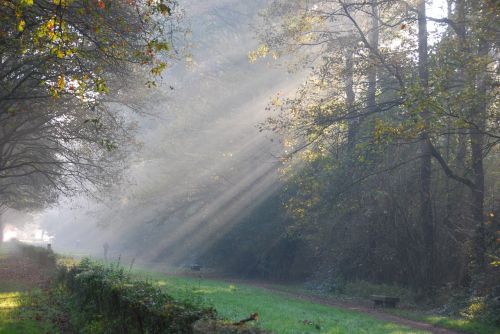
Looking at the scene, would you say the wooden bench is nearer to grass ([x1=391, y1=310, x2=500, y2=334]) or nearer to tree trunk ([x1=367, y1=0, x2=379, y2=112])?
grass ([x1=391, y1=310, x2=500, y2=334])

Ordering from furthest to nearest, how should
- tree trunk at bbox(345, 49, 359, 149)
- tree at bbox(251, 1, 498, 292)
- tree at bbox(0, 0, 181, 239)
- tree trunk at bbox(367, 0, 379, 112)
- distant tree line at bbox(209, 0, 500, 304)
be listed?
1. tree trunk at bbox(345, 49, 359, 149)
2. tree trunk at bbox(367, 0, 379, 112)
3. tree at bbox(251, 1, 498, 292)
4. distant tree line at bbox(209, 0, 500, 304)
5. tree at bbox(0, 0, 181, 239)

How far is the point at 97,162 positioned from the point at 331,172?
1300cm

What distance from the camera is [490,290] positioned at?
17.9 meters

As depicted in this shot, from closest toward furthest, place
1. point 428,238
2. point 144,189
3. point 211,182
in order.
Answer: point 428,238 → point 211,182 → point 144,189

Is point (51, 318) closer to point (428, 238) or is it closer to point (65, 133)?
point (65, 133)

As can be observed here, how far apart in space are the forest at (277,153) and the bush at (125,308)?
0.06m

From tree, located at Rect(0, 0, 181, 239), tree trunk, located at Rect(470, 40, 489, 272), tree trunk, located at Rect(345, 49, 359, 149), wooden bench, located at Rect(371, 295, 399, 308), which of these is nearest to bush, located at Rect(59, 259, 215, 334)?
tree, located at Rect(0, 0, 181, 239)

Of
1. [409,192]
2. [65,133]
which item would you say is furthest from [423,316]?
[65,133]

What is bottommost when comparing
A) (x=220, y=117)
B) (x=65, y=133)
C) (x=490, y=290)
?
(x=490, y=290)

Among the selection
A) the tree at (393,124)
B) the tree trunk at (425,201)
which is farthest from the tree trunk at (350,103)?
the tree trunk at (425,201)

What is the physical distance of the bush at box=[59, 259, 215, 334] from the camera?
261 inches

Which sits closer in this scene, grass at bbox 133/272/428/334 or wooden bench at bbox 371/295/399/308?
grass at bbox 133/272/428/334

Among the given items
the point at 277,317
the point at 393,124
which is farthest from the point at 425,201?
the point at 277,317

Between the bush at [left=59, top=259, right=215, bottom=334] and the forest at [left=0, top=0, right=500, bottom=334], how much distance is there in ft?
0.19
